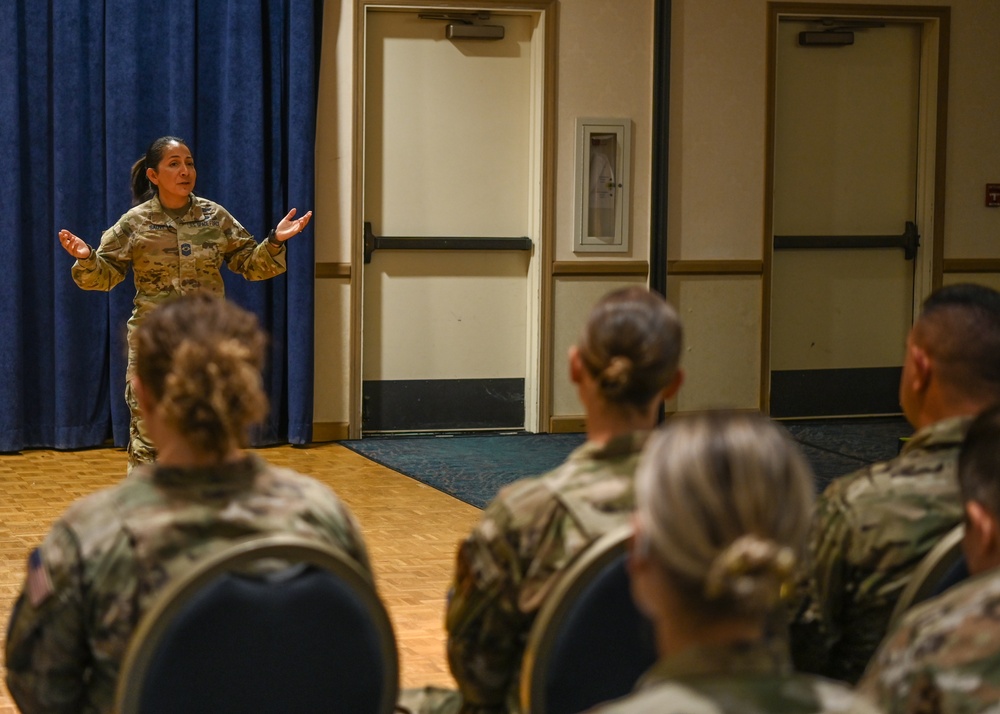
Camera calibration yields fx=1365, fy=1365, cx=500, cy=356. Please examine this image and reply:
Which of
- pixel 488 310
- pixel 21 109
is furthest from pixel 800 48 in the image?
pixel 21 109

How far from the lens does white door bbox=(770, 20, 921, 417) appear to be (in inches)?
311

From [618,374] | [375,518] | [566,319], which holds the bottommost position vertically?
[375,518]

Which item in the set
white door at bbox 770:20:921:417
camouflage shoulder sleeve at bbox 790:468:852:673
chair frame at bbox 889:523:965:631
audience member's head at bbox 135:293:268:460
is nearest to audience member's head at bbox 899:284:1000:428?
camouflage shoulder sleeve at bbox 790:468:852:673

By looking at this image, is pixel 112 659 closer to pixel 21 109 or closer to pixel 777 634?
pixel 777 634

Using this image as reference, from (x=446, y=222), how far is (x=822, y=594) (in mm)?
5637

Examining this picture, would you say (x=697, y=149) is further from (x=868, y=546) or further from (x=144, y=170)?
(x=868, y=546)

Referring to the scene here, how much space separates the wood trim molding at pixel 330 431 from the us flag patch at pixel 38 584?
564 cm

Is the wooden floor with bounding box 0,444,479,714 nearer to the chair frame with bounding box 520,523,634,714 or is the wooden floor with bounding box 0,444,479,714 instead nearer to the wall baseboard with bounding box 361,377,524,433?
the wall baseboard with bounding box 361,377,524,433

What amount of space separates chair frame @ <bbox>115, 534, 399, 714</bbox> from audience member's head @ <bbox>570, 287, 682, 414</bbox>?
0.46 metres

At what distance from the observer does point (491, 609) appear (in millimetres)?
1766

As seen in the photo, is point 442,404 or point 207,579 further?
point 442,404

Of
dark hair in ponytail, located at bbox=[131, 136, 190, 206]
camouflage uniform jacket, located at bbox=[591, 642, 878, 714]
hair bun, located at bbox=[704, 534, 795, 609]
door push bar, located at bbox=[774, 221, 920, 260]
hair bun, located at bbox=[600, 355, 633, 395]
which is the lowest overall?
camouflage uniform jacket, located at bbox=[591, 642, 878, 714]

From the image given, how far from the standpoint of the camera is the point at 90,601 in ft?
5.31

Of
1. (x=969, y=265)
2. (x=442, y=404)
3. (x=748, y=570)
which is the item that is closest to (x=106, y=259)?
(x=442, y=404)
